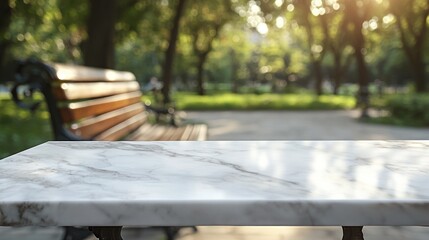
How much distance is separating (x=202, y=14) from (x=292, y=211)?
30.7 metres

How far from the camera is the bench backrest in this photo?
9.82 feet

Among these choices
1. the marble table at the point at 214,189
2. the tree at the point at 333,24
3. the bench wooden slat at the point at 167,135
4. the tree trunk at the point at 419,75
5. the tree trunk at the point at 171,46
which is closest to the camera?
the marble table at the point at 214,189

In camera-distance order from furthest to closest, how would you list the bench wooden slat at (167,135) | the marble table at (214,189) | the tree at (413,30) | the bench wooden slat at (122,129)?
the tree at (413,30) → the bench wooden slat at (167,135) → the bench wooden slat at (122,129) → the marble table at (214,189)

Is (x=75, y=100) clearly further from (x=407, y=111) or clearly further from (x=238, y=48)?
(x=238, y=48)

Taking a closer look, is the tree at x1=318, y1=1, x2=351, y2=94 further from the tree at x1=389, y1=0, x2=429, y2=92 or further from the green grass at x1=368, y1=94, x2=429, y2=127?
the green grass at x1=368, y1=94, x2=429, y2=127

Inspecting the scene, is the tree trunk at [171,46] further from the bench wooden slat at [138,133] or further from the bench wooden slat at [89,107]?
the bench wooden slat at [89,107]

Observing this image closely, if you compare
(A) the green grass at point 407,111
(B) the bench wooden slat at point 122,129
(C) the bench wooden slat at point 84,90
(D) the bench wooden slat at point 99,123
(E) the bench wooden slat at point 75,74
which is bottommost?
(A) the green grass at point 407,111

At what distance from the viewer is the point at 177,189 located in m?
1.19

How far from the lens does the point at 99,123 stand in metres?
3.55

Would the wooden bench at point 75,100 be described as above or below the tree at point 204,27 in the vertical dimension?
below

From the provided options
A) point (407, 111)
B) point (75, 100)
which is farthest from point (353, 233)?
point (407, 111)

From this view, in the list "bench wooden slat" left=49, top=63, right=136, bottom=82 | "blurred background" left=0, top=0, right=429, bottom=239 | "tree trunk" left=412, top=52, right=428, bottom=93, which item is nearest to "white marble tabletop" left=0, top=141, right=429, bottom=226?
"bench wooden slat" left=49, top=63, right=136, bottom=82

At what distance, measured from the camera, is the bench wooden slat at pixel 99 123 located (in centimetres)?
307

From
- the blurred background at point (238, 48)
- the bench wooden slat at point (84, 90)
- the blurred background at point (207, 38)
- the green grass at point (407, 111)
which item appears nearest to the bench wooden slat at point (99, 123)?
the bench wooden slat at point (84, 90)
